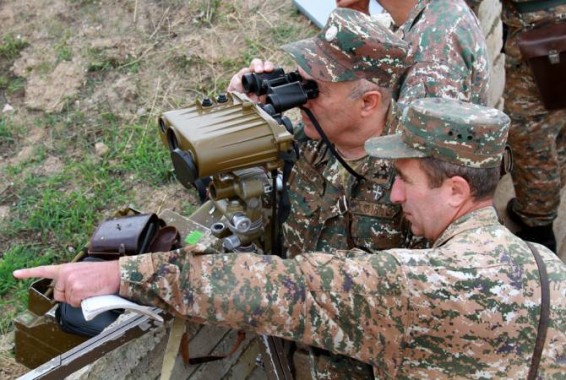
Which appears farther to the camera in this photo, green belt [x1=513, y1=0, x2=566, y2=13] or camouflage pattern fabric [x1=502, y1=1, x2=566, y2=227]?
camouflage pattern fabric [x1=502, y1=1, x2=566, y2=227]

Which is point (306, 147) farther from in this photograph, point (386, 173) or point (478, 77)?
point (478, 77)

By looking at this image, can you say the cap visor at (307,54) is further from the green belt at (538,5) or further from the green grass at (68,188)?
the green grass at (68,188)

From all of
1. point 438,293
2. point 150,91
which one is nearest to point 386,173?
point 438,293

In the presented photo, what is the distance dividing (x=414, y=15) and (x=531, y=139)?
4.13ft

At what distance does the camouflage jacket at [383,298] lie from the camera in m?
2.04

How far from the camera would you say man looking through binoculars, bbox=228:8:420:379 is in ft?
8.87

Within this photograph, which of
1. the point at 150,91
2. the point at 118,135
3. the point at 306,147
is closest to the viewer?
the point at 306,147

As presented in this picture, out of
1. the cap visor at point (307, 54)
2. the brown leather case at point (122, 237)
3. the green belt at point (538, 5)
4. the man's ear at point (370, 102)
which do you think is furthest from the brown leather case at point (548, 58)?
the brown leather case at point (122, 237)

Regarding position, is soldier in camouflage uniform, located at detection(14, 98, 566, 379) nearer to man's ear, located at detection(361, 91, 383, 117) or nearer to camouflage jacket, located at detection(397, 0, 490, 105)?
man's ear, located at detection(361, 91, 383, 117)

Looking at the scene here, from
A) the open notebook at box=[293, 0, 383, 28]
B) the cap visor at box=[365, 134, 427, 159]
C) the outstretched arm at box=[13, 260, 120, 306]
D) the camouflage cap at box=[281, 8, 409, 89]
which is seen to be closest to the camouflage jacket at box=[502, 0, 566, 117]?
the open notebook at box=[293, 0, 383, 28]

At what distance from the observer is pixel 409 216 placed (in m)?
2.45

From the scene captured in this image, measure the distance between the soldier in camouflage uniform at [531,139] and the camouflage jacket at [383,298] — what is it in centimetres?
243

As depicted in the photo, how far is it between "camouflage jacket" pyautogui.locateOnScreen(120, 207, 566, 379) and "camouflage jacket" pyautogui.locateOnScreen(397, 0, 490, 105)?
128 centimetres

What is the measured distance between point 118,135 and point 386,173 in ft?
8.53
